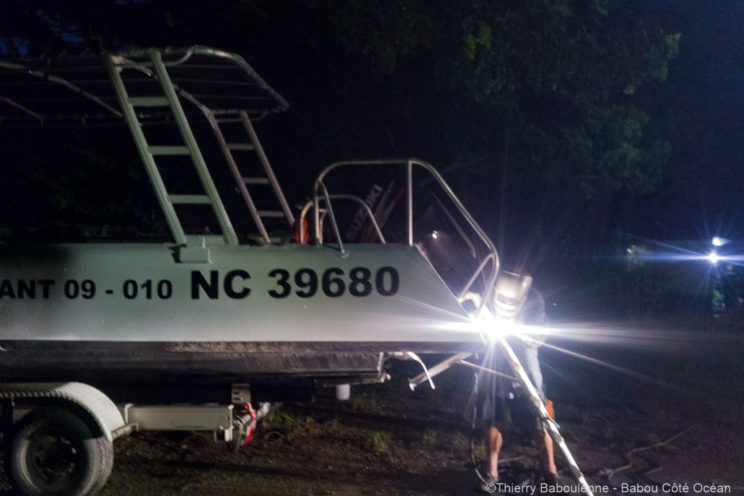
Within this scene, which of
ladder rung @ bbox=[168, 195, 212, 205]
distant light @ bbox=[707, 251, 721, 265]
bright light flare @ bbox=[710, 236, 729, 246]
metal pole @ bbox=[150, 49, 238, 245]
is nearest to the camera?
metal pole @ bbox=[150, 49, 238, 245]

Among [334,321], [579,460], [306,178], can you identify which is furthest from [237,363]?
[306,178]

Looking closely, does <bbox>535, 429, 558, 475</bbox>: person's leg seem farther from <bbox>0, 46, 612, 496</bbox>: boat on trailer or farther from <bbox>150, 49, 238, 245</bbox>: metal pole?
<bbox>150, 49, 238, 245</bbox>: metal pole

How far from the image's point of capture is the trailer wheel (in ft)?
15.0

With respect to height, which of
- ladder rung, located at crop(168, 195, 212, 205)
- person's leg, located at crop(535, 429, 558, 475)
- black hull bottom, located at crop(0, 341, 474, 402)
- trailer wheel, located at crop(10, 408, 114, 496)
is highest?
ladder rung, located at crop(168, 195, 212, 205)

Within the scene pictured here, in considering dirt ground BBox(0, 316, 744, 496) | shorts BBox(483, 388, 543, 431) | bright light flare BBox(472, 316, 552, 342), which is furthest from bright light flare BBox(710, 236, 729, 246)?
bright light flare BBox(472, 316, 552, 342)

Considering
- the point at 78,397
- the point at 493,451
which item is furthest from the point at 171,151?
the point at 493,451

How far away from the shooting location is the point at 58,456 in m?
4.71

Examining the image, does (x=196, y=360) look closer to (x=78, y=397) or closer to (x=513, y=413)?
(x=78, y=397)

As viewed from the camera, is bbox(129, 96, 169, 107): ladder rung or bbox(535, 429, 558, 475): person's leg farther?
bbox(535, 429, 558, 475): person's leg

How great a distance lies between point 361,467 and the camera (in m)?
5.86

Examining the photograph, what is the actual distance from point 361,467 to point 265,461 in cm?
81

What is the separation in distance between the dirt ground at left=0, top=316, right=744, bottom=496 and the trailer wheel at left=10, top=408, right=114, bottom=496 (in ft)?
2.04

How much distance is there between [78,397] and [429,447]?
3.23 meters

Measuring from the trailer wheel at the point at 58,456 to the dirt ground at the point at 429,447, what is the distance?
0.62m
